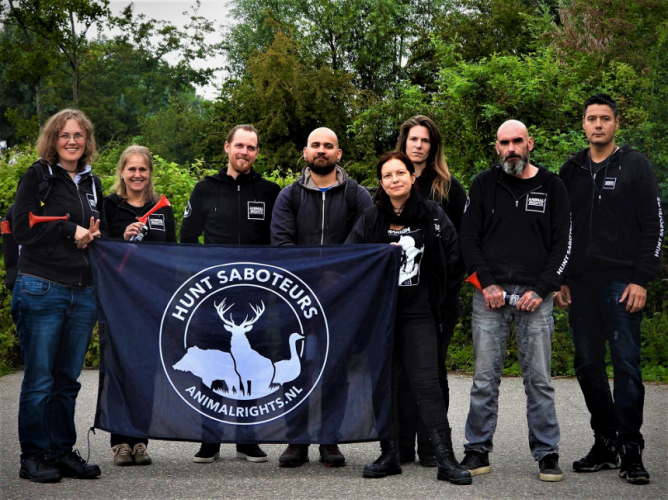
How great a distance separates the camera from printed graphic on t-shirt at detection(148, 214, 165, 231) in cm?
582

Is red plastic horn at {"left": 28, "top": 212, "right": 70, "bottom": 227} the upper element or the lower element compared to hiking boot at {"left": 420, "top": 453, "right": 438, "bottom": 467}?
upper

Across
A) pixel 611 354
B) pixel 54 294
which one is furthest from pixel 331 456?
pixel 54 294

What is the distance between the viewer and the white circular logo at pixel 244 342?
16.9 feet

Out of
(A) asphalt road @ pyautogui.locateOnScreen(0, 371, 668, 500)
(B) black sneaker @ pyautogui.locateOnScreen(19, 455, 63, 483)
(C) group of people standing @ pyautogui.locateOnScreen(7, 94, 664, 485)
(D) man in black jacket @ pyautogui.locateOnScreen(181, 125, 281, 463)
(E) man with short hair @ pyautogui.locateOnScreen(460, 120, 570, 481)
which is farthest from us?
(D) man in black jacket @ pyautogui.locateOnScreen(181, 125, 281, 463)

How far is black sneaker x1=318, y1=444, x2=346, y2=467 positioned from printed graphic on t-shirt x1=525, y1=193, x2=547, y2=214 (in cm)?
208

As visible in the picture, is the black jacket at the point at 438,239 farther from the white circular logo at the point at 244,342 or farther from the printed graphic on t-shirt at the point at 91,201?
the printed graphic on t-shirt at the point at 91,201

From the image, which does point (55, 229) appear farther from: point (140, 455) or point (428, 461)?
point (428, 461)

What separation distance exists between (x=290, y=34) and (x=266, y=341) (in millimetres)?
31240

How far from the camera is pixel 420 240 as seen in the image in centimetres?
516

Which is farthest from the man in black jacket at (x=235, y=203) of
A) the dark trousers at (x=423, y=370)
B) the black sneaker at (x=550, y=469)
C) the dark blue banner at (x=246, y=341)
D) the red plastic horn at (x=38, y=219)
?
the black sneaker at (x=550, y=469)

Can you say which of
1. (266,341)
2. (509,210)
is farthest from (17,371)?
(509,210)

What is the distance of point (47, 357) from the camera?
4.98 metres

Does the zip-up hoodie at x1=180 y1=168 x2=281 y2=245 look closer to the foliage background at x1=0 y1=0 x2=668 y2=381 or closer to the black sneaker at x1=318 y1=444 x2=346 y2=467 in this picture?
the black sneaker at x1=318 y1=444 x2=346 y2=467

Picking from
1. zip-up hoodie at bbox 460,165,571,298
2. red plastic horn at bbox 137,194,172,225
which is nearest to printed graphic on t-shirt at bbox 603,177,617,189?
zip-up hoodie at bbox 460,165,571,298
